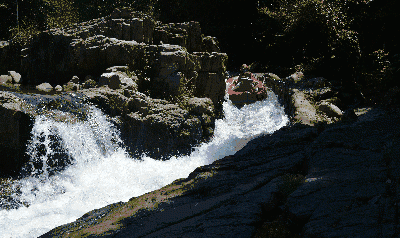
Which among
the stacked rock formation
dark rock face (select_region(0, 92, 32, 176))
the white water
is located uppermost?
the stacked rock formation

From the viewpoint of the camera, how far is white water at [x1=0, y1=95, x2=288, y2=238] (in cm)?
501

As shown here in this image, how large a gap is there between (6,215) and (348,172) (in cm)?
531

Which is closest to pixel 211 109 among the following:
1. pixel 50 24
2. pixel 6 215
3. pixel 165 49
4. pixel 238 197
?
pixel 165 49

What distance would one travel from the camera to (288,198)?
244cm

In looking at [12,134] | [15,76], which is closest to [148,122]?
[12,134]

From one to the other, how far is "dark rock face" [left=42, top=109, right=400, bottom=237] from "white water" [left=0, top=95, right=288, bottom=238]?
1478mm

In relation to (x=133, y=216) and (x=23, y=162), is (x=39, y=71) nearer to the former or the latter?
(x=23, y=162)

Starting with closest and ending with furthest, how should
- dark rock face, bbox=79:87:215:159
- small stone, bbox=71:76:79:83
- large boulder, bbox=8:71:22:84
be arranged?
1. dark rock face, bbox=79:87:215:159
2. small stone, bbox=71:76:79:83
3. large boulder, bbox=8:71:22:84

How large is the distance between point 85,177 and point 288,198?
193 inches

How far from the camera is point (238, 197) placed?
2.83 m

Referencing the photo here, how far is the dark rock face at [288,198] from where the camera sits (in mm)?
2039

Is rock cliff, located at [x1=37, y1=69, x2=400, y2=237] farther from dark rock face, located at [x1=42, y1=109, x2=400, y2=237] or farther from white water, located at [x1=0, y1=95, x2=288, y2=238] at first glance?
white water, located at [x1=0, y1=95, x2=288, y2=238]

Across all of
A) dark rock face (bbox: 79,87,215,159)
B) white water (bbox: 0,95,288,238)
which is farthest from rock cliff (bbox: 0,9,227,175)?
white water (bbox: 0,95,288,238)

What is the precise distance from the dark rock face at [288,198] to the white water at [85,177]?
1.48 meters
